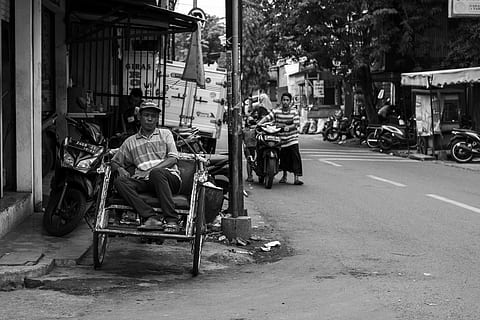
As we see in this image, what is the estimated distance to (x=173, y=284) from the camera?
24.2 ft

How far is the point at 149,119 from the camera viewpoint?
8.34 meters

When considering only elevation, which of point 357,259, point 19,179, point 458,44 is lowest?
point 357,259

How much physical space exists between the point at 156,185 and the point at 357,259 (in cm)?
259

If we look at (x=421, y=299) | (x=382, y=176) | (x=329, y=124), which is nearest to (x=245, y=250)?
(x=421, y=299)

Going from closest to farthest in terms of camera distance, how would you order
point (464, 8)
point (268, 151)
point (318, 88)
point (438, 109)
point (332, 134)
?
point (268, 151), point (464, 8), point (438, 109), point (332, 134), point (318, 88)

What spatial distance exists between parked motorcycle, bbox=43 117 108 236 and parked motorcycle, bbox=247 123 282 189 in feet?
22.3

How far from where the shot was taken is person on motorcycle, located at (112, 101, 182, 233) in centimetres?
766

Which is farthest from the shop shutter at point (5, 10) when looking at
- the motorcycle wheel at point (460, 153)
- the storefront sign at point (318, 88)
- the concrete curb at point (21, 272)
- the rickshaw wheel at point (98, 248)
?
the storefront sign at point (318, 88)

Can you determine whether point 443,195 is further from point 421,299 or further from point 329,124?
point 329,124

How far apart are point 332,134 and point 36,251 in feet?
96.7

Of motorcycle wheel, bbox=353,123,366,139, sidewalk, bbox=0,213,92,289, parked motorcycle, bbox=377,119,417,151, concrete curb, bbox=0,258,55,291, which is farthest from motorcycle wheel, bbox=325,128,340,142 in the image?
concrete curb, bbox=0,258,55,291

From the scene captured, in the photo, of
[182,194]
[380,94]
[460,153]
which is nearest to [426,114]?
[460,153]

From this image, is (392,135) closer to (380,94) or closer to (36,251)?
(380,94)

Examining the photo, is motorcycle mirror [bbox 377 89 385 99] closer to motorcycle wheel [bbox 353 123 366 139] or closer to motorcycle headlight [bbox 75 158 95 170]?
motorcycle wheel [bbox 353 123 366 139]
